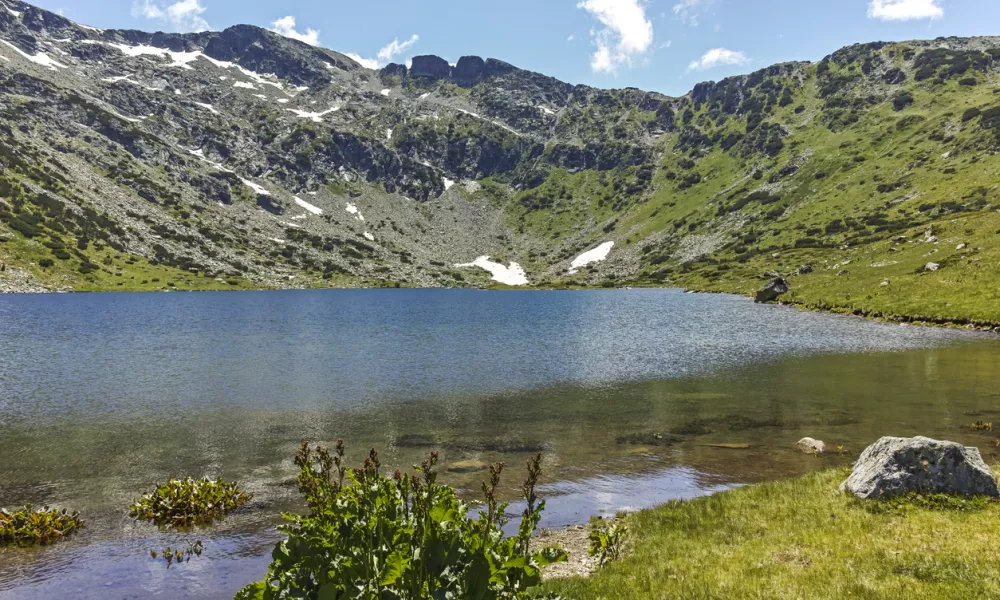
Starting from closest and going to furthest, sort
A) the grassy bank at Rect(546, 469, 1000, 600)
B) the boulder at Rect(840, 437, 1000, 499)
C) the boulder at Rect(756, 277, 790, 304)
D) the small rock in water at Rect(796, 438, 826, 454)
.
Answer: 1. the grassy bank at Rect(546, 469, 1000, 600)
2. the boulder at Rect(840, 437, 1000, 499)
3. the small rock in water at Rect(796, 438, 826, 454)
4. the boulder at Rect(756, 277, 790, 304)

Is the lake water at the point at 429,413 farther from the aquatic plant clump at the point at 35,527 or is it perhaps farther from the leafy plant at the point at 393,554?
the leafy plant at the point at 393,554

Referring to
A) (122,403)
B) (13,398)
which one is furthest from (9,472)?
(13,398)

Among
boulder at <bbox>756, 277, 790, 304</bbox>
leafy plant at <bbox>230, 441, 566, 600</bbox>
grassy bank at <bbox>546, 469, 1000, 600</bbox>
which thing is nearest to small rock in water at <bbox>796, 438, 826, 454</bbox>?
grassy bank at <bbox>546, 469, 1000, 600</bbox>

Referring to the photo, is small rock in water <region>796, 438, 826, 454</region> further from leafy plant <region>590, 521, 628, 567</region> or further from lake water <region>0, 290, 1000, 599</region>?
leafy plant <region>590, 521, 628, 567</region>

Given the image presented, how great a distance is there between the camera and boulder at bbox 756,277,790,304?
130 m

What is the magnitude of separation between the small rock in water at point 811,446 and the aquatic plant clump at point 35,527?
3218 cm

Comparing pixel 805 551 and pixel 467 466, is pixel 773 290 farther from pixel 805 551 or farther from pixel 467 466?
pixel 805 551

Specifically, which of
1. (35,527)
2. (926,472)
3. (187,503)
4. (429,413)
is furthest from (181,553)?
(926,472)

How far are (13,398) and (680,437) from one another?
48.5m

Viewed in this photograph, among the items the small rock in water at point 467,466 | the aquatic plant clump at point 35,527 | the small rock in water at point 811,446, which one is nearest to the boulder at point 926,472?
the small rock in water at point 811,446

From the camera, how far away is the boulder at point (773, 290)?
426 ft

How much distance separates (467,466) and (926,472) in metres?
18.0

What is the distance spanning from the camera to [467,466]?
25.9 meters

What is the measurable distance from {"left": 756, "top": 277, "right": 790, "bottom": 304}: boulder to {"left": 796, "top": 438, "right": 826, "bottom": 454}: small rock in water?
114m
